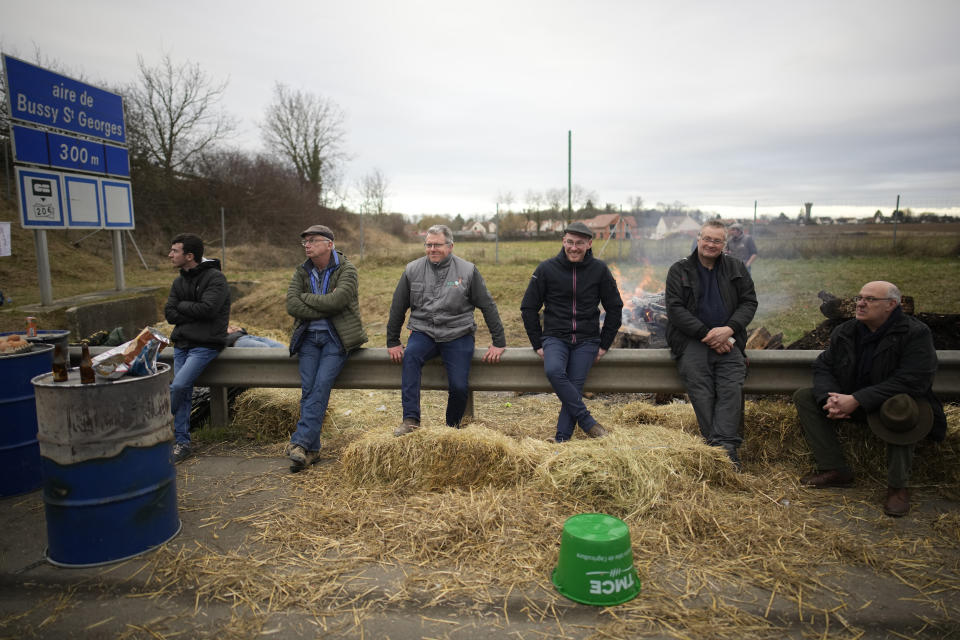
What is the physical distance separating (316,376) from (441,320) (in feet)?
3.88

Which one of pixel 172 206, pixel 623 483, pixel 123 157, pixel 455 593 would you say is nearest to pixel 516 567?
pixel 455 593

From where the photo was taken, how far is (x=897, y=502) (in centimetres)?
409

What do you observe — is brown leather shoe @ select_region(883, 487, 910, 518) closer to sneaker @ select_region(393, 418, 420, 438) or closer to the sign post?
sneaker @ select_region(393, 418, 420, 438)

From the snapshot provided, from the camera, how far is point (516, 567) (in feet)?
11.1

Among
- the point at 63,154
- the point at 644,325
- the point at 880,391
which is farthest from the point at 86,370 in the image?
the point at 63,154

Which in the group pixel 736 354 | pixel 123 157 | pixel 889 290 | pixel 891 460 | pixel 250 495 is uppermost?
pixel 123 157

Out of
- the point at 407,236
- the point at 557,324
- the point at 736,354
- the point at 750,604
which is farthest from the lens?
the point at 407,236

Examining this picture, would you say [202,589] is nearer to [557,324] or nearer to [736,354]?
[557,324]

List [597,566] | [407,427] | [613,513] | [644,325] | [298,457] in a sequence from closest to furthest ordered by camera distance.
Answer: [597,566], [613,513], [298,457], [407,427], [644,325]

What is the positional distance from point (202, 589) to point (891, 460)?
440 cm

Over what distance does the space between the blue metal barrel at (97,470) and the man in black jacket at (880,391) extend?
451 cm

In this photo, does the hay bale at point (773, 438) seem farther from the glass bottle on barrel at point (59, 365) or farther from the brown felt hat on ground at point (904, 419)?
the glass bottle on barrel at point (59, 365)

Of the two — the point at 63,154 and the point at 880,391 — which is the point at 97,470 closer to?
the point at 880,391

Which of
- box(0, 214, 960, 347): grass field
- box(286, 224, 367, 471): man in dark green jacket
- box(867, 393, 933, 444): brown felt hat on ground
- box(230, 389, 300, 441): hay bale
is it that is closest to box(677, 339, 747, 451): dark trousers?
box(867, 393, 933, 444): brown felt hat on ground
